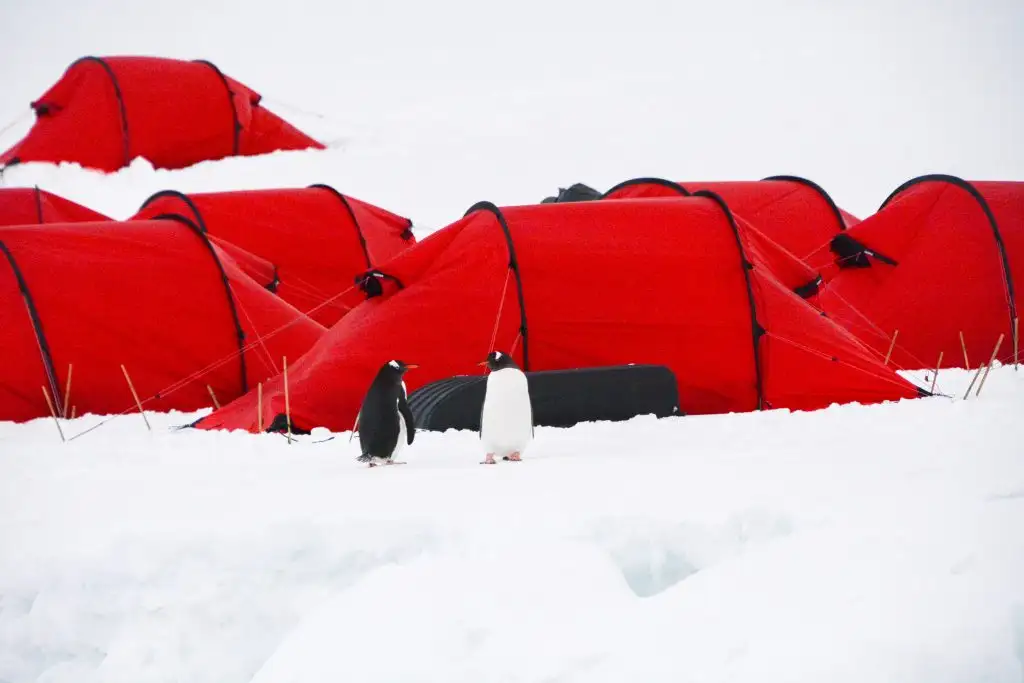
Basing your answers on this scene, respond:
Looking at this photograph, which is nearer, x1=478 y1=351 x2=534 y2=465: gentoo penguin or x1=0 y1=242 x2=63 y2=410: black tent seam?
x1=478 y1=351 x2=534 y2=465: gentoo penguin

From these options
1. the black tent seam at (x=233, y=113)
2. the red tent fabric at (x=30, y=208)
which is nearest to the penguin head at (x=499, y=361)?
the red tent fabric at (x=30, y=208)

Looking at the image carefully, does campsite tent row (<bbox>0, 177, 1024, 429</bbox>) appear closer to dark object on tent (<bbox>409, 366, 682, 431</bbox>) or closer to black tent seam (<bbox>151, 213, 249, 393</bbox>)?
dark object on tent (<bbox>409, 366, 682, 431</bbox>)

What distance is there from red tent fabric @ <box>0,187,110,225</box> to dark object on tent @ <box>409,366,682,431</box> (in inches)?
341

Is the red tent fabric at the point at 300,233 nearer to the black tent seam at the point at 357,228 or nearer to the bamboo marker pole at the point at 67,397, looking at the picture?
the black tent seam at the point at 357,228

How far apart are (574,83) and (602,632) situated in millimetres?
25998

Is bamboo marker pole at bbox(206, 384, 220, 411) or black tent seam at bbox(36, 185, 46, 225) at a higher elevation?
black tent seam at bbox(36, 185, 46, 225)

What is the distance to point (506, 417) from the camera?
5277 mm

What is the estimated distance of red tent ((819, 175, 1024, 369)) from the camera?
31.7 ft

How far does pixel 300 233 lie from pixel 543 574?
9.83 meters

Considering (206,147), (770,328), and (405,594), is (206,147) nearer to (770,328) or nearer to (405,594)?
(770,328)

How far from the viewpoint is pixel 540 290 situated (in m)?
7.73

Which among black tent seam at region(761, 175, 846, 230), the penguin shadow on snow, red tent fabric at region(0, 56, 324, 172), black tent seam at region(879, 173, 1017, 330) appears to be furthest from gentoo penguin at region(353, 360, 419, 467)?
A: red tent fabric at region(0, 56, 324, 172)

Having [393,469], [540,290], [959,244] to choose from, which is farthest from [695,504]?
[959,244]

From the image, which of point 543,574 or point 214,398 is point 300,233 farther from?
point 543,574
